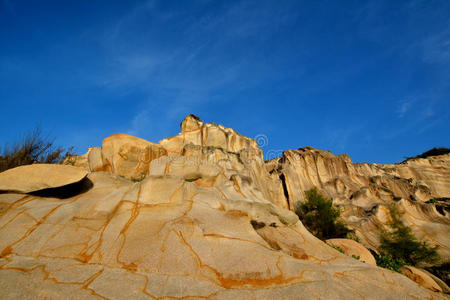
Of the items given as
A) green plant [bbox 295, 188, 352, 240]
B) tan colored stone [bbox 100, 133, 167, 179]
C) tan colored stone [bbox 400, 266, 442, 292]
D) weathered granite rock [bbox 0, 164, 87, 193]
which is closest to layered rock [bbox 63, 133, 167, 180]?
tan colored stone [bbox 100, 133, 167, 179]

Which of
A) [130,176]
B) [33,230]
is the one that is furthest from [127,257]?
[130,176]

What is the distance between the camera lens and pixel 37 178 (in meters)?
5.77

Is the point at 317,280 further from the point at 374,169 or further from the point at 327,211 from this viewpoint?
the point at 374,169

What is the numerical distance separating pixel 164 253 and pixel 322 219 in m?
15.3

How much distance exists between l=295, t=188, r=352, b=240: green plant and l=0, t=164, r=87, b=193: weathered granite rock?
1503 cm

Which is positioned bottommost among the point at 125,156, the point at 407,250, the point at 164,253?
the point at 407,250

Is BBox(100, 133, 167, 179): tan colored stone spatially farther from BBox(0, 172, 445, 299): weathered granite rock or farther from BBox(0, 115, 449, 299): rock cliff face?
BBox(0, 172, 445, 299): weathered granite rock

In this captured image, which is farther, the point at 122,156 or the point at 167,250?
the point at 122,156

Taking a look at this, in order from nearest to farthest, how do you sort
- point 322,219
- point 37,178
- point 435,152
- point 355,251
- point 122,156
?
point 37,178, point 355,251, point 122,156, point 322,219, point 435,152

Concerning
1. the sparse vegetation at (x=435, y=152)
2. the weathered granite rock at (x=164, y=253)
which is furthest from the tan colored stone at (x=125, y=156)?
the sparse vegetation at (x=435, y=152)

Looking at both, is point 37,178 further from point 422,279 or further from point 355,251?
point 422,279

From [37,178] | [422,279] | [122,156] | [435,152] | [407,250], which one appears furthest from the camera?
[435,152]

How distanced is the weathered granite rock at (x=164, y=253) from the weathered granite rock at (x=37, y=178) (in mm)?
285

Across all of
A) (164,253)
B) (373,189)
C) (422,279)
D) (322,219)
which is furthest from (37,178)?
(373,189)
